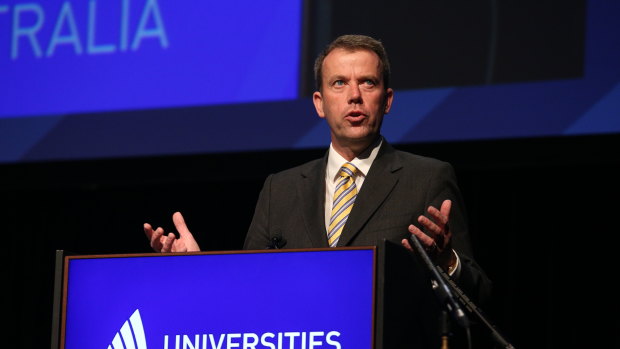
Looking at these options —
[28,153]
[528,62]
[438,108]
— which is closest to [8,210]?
[28,153]

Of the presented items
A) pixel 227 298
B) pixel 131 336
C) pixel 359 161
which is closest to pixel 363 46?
pixel 359 161

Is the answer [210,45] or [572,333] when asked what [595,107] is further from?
[210,45]

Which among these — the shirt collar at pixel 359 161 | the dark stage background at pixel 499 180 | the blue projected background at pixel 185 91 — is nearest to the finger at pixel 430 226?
the shirt collar at pixel 359 161

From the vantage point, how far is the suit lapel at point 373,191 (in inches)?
92.5

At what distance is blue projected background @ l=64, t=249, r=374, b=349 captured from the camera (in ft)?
6.16

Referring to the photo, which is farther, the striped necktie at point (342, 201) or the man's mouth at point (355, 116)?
the man's mouth at point (355, 116)

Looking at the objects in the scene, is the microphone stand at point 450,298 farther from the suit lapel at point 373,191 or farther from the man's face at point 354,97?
the man's face at point 354,97

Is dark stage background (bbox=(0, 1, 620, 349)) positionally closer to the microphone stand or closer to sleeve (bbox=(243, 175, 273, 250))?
sleeve (bbox=(243, 175, 273, 250))

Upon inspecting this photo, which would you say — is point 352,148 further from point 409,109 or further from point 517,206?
point 517,206

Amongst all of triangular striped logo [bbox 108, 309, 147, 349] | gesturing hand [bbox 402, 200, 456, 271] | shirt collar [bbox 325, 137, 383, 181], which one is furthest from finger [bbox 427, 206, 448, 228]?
triangular striped logo [bbox 108, 309, 147, 349]

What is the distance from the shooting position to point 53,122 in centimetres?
456

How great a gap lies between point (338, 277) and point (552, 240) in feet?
8.50

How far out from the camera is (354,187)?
8.17 ft

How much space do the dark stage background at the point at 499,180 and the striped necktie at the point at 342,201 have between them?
1297 millimetres
